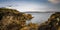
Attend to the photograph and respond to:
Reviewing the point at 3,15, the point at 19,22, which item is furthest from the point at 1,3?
the point at 19,22

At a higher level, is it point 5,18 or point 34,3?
point 34,3

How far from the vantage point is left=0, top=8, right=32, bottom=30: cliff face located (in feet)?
5.63

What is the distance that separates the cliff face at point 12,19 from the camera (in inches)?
67.6

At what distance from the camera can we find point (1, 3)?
5.80 ft

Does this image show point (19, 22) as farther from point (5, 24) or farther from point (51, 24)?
point (51, 24)

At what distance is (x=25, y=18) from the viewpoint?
174 centimetres

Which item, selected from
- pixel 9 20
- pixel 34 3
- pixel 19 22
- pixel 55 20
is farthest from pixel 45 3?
pixel 9 20

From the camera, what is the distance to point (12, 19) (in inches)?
68.2

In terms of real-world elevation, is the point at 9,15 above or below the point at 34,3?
below

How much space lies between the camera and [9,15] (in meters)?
1.75

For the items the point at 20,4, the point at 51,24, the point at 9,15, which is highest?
the point at 20,4

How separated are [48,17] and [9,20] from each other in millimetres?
599

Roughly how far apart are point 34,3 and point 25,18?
0.27 m

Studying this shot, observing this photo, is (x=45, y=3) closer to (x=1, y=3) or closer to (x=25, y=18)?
(x=25, y=18)
